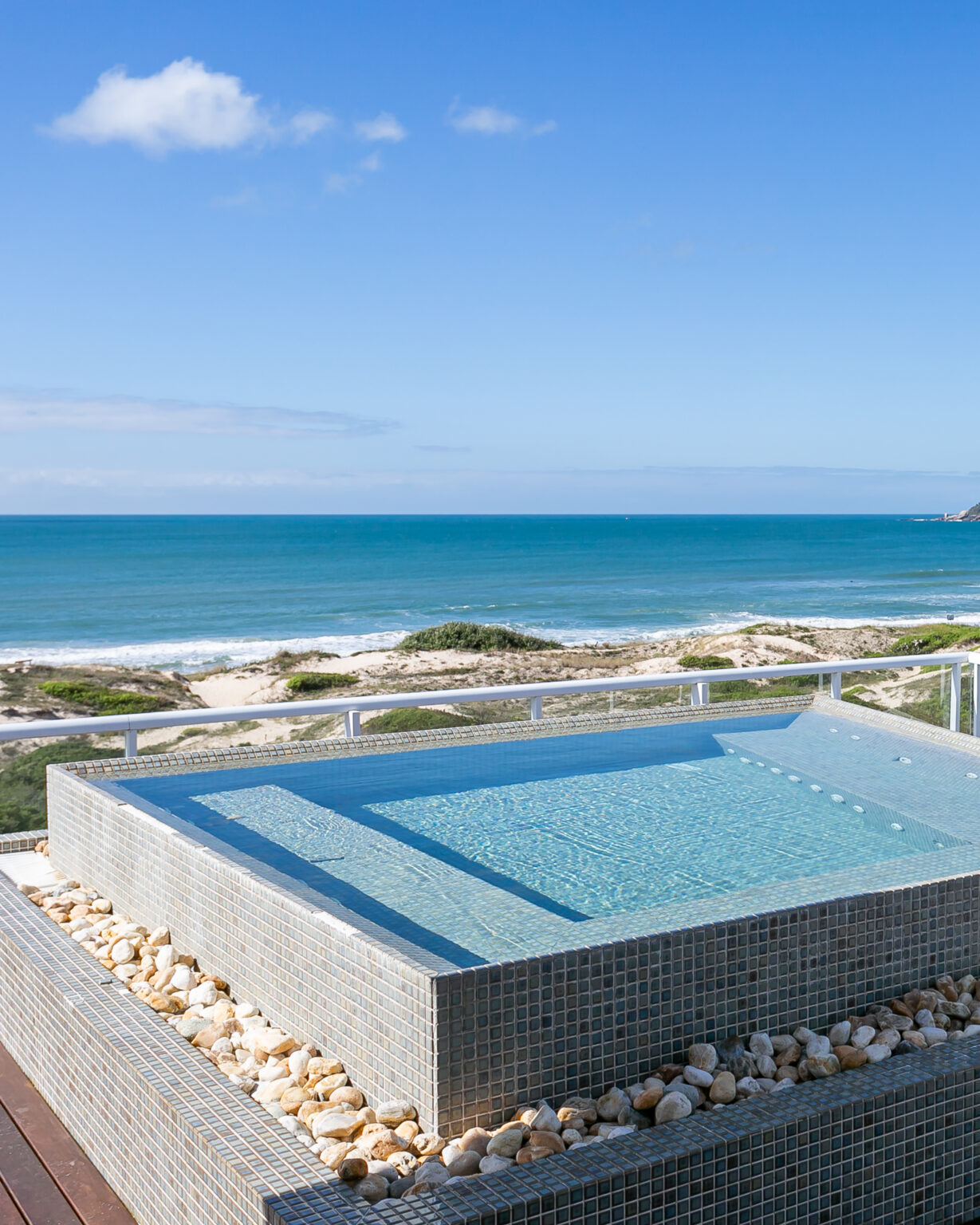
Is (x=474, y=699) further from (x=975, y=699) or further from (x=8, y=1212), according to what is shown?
(x=8, y=1212)

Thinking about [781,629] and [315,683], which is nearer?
[315,683]

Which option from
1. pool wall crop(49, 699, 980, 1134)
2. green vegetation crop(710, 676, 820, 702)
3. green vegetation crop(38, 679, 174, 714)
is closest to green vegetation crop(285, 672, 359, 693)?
green vegetation crop(38, 679, 174, 714)

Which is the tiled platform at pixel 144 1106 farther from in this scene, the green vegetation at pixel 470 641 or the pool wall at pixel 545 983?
the green vegetation at pixel 470 641

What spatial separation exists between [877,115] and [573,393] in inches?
678

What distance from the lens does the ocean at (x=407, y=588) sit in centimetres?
2806

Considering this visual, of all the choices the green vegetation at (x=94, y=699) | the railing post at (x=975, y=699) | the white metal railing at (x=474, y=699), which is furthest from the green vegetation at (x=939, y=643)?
the green vegetation at (x=94, y=699)

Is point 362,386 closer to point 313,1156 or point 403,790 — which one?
point 403,790

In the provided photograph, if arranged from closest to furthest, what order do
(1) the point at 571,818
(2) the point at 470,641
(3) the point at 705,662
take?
1. (1) the point at 571,818
2. (3) the point at 705,662
3. (2) the point at 470,641

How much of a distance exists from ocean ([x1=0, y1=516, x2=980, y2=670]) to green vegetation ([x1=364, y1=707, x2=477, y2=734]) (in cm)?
1906

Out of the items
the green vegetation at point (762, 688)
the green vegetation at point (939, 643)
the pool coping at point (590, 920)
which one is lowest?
the green vegetation at point (939, 643)

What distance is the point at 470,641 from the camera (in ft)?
74.8

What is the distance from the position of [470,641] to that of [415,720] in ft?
59.2

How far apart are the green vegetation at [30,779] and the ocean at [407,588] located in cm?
2041

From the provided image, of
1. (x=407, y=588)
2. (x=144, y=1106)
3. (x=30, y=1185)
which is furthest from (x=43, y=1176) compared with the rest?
(x=407, y=588)
